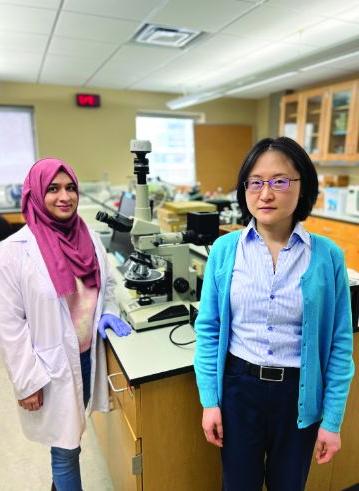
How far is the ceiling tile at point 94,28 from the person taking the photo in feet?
8.38

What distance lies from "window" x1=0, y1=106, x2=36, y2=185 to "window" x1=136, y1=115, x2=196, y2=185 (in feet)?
5.75

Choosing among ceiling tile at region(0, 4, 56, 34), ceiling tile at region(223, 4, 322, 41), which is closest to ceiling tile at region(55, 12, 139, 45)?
ceiling tile at region(0, 4, 56, 34)

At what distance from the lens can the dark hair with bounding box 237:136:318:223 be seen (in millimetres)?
901

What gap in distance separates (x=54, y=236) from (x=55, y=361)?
0.44 metres

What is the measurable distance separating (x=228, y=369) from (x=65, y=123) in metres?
4.86

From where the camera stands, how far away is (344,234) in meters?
3.97

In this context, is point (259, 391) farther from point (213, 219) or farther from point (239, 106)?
point (239, 106)

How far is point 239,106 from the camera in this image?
5934 mm

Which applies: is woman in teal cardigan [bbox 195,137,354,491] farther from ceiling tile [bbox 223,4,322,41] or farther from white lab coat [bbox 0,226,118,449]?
ceiling tile [bbox 223,4,322,41]

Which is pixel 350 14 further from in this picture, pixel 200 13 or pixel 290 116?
pixel 290 116

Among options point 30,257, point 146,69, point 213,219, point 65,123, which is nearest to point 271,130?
point 146,69

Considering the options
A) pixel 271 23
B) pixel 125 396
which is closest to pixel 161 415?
pixel 125 396

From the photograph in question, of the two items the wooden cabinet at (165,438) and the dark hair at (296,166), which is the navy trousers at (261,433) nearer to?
the wooden cabinet at (165,438)

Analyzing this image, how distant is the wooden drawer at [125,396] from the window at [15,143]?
14.0 ft
